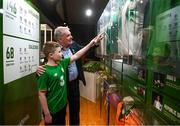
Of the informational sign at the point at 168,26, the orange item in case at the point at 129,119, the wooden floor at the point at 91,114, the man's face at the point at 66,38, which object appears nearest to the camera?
the informational sign at the point at 168,26

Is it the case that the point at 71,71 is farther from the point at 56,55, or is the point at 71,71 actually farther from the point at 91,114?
the point at 91,114

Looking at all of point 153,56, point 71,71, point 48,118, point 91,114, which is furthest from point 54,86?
point 91,114

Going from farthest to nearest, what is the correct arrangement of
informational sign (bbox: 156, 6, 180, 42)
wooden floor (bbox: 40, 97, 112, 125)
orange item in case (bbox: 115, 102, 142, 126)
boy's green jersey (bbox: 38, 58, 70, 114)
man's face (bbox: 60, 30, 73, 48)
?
wooden floor (bbox: 40, 97, 112, 125)
man's face (bbox: 60, 30, 73, 48)
boy's green jersey (bbox: 38, 58, 70, 114)
orange item in case (bbox: 115, 102, 142, 126)
informational sign (bbox: 156, 6, 180, 42)

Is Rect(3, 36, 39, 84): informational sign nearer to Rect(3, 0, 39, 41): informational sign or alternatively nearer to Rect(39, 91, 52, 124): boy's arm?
Rect(3, 0, 39, 41): informational sign

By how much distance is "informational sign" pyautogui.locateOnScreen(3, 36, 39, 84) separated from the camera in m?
2.73

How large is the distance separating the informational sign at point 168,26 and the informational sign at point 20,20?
161 cm

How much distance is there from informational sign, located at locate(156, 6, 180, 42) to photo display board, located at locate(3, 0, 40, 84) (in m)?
1.61

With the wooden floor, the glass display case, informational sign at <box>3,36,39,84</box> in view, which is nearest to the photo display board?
informational sign at <box>3,36,39,84</box>

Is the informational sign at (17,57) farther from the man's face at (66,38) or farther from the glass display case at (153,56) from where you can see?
the glass display case at (153,56)

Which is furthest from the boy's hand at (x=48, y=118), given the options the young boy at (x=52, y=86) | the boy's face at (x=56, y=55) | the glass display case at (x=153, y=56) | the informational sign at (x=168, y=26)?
the informational sign at (x=168, y=26)

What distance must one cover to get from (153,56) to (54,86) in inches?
43.4

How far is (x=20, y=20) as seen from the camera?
329 centimetres

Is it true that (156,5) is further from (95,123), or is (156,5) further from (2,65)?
(95,123)

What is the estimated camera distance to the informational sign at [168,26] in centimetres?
146
